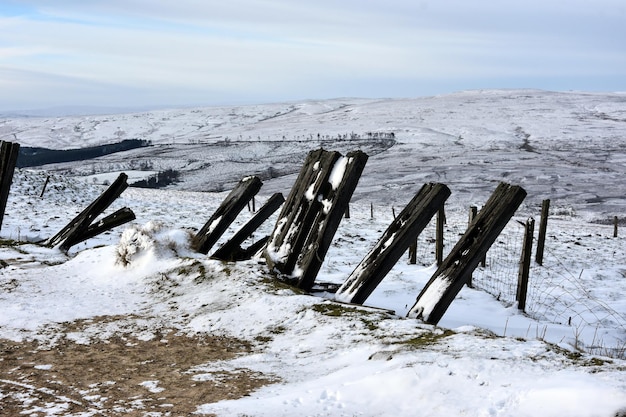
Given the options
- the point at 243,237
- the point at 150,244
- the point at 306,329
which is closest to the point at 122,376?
the point at 306,329

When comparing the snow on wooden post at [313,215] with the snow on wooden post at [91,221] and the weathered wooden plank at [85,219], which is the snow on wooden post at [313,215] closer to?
the snow on wooden post at [91,221]

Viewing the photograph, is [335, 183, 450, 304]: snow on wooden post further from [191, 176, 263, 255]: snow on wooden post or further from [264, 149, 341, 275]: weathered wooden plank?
[191, 176, 263, 255]: snow on wooden post

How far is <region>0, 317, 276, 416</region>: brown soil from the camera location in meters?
2.91

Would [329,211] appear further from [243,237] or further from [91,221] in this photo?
[91,221]

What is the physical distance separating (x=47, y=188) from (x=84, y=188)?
1.69 m

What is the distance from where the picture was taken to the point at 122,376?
3.44 m

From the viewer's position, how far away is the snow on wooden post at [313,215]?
5.14 metres

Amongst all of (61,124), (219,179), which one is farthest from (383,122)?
(61,124)

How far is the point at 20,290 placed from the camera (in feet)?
18.1

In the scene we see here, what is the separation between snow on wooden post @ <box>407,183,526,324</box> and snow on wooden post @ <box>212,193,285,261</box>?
233cm

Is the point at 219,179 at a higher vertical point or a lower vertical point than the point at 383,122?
lower

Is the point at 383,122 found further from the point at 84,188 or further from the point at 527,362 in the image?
the point at 527,362

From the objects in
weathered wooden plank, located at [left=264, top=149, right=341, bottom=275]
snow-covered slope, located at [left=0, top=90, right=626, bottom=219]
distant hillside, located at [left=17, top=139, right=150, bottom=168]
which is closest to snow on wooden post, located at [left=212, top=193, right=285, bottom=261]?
weathered wooden plank, located at [left=264, top=149, right=341, bottom=275]

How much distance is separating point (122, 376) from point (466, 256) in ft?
8.31
